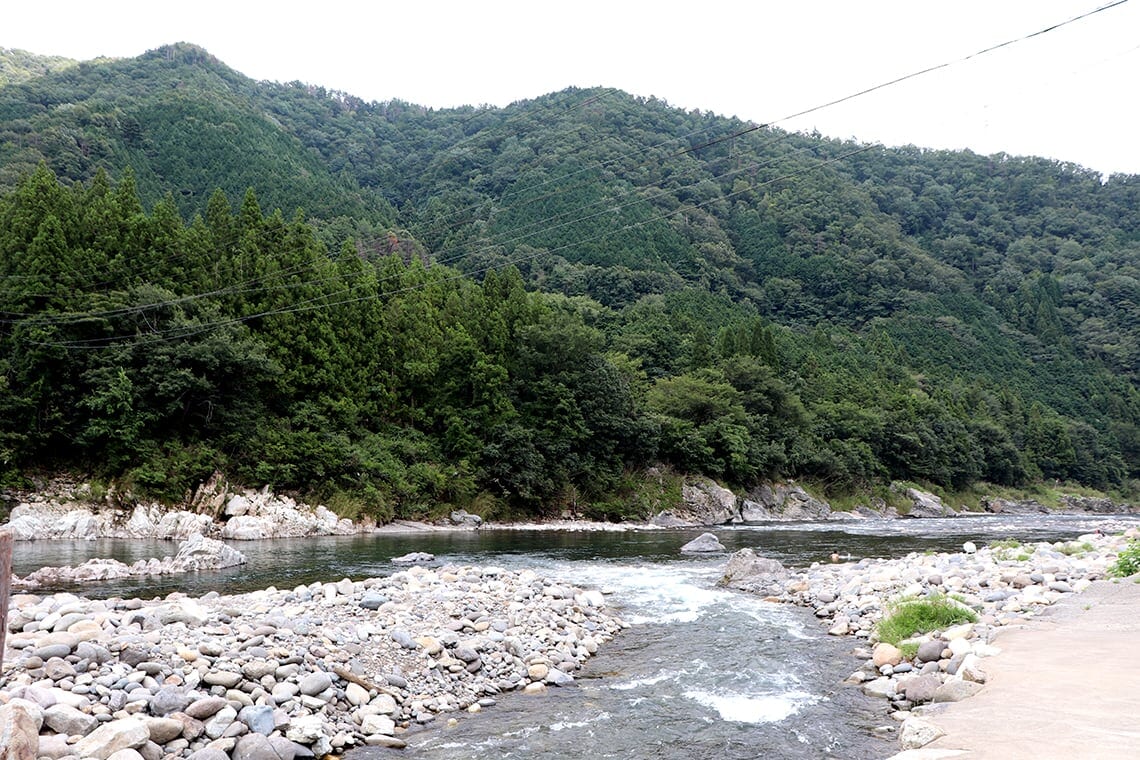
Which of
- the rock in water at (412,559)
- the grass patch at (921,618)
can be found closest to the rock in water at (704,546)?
the rock in water at (412,559)

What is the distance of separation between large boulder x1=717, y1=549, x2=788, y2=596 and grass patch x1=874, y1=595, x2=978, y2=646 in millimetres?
5062

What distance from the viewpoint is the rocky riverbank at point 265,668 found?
21.1 feet

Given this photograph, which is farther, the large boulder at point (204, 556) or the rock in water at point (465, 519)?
the rock in water at point (465, 519)

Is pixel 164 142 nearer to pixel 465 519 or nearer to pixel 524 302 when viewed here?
pixel 524 302

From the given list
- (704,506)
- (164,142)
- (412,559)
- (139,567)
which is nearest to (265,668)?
(139,567)

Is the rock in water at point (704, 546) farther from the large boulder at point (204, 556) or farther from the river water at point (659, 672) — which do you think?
the large boulder at point (204, 556)

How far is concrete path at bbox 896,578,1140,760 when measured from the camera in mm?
5633

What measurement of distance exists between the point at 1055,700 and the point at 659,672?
4716 millimetres

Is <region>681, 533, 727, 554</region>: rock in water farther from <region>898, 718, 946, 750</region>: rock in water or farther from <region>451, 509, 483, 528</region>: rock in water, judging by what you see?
<region>898, 718, 946, 750</region>: rock in water

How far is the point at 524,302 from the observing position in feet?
155

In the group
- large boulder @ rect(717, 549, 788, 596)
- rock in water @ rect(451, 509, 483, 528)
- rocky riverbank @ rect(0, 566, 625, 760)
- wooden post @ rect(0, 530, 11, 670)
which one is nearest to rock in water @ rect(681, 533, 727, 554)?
large boulder @ rect(717, 549, 788, 596)

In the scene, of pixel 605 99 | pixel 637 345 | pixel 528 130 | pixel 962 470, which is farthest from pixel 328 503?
pixel 605 99

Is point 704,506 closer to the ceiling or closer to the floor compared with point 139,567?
closer to the floor

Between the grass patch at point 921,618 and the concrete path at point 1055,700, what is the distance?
89 centimetres
